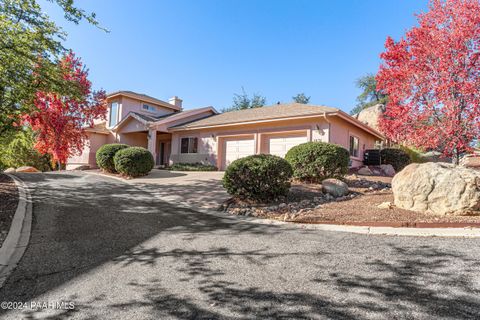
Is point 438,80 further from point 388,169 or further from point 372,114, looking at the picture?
point 372,114

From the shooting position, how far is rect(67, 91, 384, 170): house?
14305 mm

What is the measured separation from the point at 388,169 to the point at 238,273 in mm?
15788

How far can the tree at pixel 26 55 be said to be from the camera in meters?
6.27

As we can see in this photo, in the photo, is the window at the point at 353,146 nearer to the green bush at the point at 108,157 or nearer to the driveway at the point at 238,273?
the driveway at the point at 238,273

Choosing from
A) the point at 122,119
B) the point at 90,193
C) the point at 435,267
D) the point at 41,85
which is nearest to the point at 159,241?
the point at 435,267

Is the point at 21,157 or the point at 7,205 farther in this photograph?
the point at 21,157

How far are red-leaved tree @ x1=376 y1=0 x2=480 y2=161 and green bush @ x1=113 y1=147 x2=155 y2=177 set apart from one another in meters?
10.9

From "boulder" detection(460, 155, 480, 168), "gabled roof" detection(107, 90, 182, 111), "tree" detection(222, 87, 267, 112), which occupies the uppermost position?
"tree" detection(222, 87, 267, 112)

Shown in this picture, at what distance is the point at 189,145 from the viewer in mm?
19203

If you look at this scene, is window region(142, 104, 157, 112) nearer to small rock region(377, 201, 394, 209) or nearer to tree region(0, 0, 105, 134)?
tree region(0, 0, 105, 134)

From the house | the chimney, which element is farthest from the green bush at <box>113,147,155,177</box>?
the chimney

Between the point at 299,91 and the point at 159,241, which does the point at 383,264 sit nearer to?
the point at 159,241

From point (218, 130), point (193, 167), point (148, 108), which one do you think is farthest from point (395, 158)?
point (148, 108)

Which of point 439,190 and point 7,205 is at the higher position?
point 439,190
